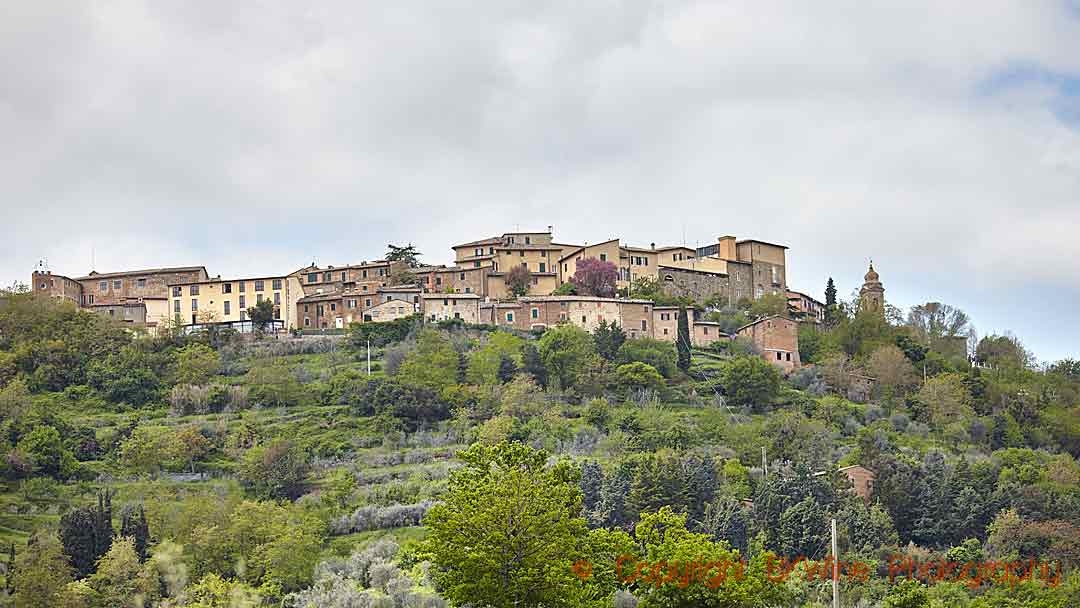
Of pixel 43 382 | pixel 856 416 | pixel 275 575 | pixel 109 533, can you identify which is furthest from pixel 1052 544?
pixel 43 382

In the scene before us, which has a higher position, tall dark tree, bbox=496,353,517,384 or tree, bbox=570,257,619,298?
tree, bbox=570,257,619,298

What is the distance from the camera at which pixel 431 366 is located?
2923 inches

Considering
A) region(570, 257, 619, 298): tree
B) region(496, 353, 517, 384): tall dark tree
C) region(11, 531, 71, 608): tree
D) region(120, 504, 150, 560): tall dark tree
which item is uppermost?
region(570, 257, 619, 298): tree

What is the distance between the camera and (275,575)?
50.4 meters

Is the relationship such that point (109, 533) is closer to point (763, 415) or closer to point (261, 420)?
point (261, 420)

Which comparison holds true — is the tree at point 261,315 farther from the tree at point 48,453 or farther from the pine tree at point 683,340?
the pine tree at point 683,340

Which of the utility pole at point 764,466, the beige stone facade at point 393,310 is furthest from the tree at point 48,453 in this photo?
the utility pole at point 764,466

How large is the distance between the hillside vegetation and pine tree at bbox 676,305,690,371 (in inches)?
7.6

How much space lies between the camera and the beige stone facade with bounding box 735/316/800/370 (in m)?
82.1

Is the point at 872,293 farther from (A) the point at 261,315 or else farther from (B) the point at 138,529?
(B) the point at 138,529

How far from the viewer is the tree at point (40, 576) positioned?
4741 centimetres

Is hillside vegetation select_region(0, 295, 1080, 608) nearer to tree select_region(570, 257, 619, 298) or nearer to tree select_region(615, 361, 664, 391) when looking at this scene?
tree select_region(615, 361, 664, 391)

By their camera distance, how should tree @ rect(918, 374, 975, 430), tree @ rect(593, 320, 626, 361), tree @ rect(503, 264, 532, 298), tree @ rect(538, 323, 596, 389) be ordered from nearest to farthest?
tree @ rect(538, 323, 596, 389), tree @ rect(918, 374, 975, 430), tree @ rect(593, 320, 626, 361), tree @ rect(503, 264, 532, 298)

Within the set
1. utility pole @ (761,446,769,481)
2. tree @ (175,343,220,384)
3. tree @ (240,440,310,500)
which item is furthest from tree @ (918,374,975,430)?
tree @ (175,343,220,384)
